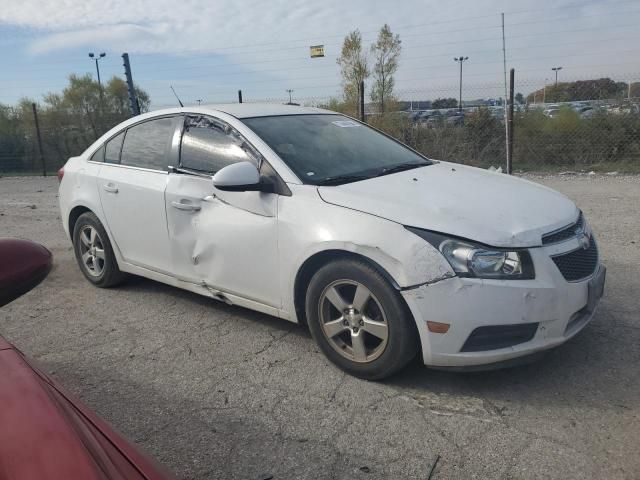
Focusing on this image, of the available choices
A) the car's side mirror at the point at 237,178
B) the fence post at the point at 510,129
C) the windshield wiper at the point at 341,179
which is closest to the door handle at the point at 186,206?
the car's side mirror at the point at 237,178

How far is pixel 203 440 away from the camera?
104 inches

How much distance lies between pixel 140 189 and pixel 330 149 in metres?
1.51

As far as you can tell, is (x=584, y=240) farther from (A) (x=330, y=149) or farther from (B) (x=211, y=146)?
(B) (x=211, y=146)

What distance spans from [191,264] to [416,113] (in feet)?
32.1

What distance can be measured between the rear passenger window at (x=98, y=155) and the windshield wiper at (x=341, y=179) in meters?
2.39

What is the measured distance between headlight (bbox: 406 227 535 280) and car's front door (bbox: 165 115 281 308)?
3.64 feet

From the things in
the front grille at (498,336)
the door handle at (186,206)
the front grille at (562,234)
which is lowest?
the front grille at (498,336)

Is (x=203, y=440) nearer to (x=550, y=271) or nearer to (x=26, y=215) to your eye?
(x=550, y=271)

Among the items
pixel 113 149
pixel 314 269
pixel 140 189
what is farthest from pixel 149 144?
pixel 314 269

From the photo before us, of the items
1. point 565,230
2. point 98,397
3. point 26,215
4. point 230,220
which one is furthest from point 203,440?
point 26,215

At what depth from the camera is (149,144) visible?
14.3 feet

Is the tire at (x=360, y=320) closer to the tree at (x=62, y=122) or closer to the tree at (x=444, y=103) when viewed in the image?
the tree at (x=444, y=103)

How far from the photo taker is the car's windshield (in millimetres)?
3498

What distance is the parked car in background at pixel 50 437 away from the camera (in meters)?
1.14
